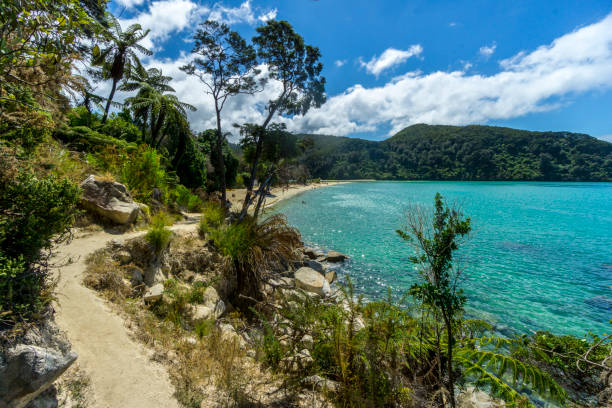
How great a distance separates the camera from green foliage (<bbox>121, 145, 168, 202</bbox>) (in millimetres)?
8312

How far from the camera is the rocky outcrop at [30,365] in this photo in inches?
63.7

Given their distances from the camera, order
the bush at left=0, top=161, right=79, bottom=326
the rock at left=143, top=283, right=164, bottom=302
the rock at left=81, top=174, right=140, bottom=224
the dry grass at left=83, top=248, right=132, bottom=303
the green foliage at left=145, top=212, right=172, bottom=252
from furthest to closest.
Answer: the rock at left=81, top=174, right=140, bottom=224 < the green foliage at left=145, top=212, right=172, bottom=252 < the rock at left=143, top=283, right=164, bottom=302 < the dry grass at left=83, top=248, right=132, bottom=303 < the bush at left=0, top=161, right=79, bottom=326

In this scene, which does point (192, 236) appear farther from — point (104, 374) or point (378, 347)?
point (378, 347)

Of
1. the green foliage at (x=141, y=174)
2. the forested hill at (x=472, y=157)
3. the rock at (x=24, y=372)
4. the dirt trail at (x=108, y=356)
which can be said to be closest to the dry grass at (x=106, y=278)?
the dirt trail at (x=108, y=356)

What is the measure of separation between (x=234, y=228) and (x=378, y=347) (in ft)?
16.4

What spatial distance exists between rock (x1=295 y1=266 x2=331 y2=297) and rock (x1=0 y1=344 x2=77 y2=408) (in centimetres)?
681

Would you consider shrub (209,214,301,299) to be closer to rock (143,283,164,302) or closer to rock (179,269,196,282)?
rock (179,269,196,282)

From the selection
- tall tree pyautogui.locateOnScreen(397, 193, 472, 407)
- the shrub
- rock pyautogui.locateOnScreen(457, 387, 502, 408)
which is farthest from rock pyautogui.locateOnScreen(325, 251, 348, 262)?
tall tree pyautogui.locateOnScreen(397, 193, 472, 407)

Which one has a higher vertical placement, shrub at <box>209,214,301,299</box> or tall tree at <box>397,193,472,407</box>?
tall tree at <box>397,193,472,407</box>

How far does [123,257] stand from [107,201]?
2.17m

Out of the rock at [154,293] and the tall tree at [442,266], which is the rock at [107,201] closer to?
the rock at [154,293]

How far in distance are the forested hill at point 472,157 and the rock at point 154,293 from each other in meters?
78.0

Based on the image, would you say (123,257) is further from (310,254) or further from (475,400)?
(310,254)

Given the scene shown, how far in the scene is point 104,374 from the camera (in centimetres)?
253
